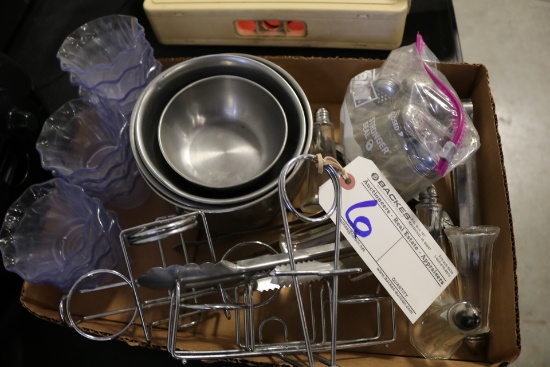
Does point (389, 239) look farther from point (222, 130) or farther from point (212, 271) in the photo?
point (222, 130)

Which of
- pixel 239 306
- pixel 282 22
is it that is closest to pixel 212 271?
pixel 239 306

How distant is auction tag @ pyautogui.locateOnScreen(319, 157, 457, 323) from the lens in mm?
494

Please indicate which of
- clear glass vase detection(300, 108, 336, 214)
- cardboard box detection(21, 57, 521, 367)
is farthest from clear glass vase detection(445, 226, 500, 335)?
clear glass vase detection(300, 108, 336, 214)

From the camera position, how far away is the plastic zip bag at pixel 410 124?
20.7 inches

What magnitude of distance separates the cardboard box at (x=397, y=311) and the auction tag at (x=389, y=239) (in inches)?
3.7

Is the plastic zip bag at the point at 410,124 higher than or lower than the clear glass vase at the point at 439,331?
higher

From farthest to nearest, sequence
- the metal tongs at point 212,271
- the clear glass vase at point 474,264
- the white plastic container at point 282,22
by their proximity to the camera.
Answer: the white plastic container at point 282,22 → the clear glass vase at point 474,264 → the metal tongs at point 212,271

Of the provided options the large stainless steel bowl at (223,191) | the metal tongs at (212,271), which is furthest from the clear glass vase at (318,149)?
the metal tongs at (212,271)

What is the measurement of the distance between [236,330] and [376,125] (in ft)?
0.99

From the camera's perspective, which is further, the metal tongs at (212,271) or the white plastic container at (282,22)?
the white plastic container at (282,22)

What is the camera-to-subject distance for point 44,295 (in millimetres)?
596

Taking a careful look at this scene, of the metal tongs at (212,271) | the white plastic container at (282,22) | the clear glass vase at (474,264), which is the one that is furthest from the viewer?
the white plastic container at (282,22)

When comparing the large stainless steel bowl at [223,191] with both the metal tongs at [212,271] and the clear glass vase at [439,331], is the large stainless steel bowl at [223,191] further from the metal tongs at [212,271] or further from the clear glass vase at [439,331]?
the clear glass vase at [439,331]

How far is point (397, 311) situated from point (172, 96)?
413mm
